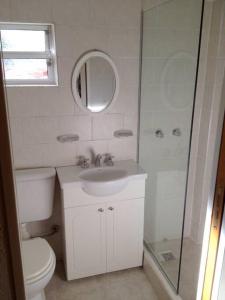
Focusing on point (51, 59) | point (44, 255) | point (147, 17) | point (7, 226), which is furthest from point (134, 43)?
point (7, 226)

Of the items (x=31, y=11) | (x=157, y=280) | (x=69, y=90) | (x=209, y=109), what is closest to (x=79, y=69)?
(x=69, y=90)

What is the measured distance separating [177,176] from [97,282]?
1084mm

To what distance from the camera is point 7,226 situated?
621mm

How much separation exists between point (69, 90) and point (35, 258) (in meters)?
1.23

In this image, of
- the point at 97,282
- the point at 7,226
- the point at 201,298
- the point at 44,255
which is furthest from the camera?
the point at 97,282

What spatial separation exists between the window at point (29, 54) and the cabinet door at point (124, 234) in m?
1.11

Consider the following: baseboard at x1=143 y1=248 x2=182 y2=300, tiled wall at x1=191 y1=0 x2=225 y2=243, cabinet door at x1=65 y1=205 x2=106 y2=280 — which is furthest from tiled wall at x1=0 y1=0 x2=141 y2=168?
baseboard at x1=143 y1=248 x2=182 y2=300

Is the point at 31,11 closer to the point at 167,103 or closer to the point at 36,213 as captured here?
the point at 167,103

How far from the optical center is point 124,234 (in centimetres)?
218

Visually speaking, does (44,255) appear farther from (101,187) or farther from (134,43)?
(134,43)

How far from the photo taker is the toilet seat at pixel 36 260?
166cm

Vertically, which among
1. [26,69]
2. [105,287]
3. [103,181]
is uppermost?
[26,69]

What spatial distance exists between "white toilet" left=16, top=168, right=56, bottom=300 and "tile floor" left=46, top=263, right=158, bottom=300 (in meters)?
0.18

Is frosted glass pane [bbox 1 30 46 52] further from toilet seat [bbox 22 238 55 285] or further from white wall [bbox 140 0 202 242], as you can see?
toilet seat [bbox 22 238 55 285]
